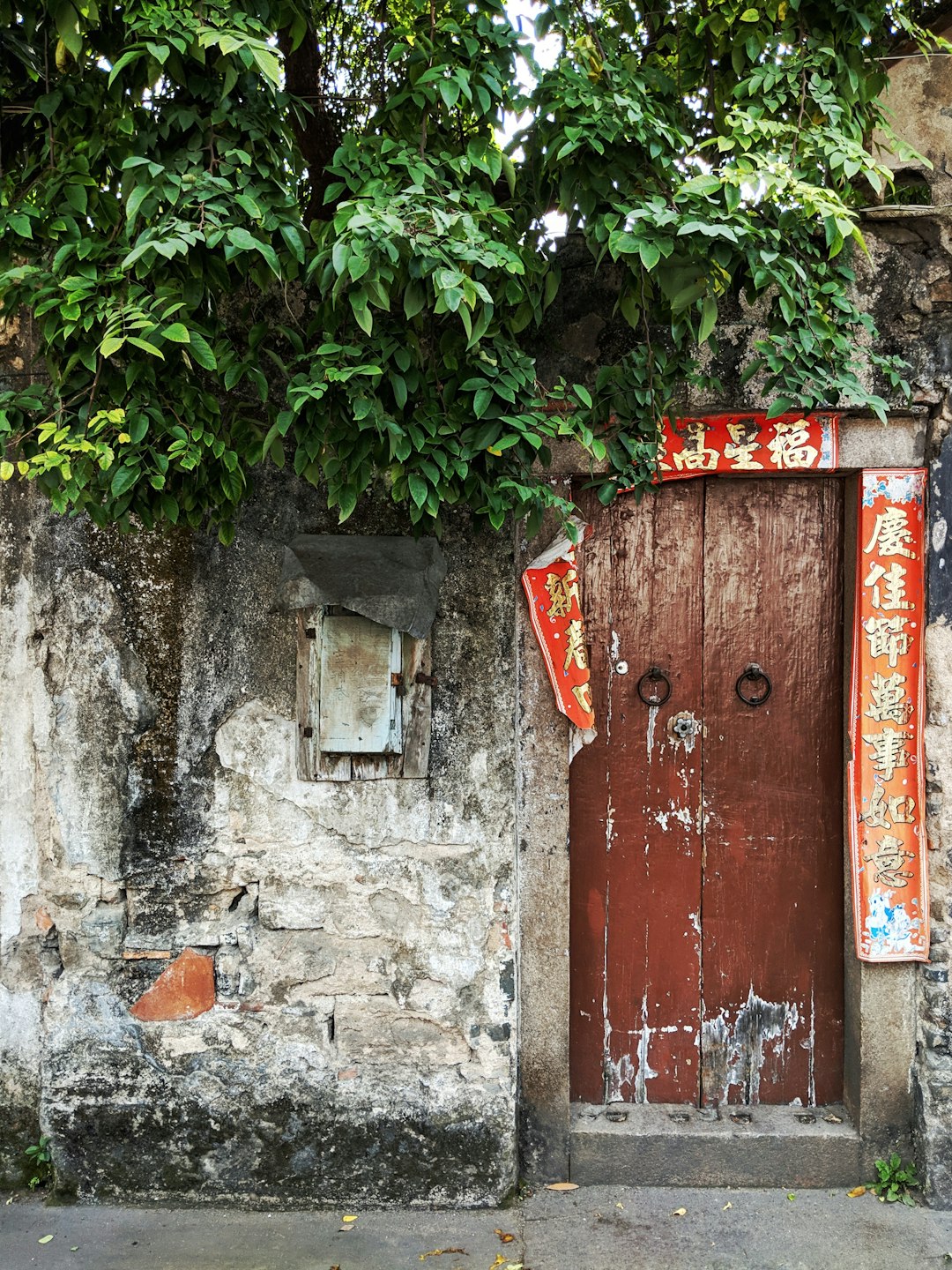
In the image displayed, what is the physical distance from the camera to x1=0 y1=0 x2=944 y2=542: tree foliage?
2236mm

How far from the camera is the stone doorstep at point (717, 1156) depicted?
3059mm

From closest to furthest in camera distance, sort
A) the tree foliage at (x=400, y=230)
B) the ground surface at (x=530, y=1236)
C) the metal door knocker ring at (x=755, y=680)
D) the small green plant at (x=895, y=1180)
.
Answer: the tree foliage at (x=400, y=230) → the ground surface at (x=530, y=1236) → the small green plant at (x=895, y=1180) → the metal door knocker ring at (x=755, y=680)

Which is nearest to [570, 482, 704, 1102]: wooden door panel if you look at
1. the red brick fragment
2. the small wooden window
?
the small wooden window

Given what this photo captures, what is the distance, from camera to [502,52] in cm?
243

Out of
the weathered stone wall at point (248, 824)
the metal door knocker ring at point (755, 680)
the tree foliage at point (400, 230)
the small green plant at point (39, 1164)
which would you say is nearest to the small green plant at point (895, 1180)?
the weathered stone wall at point (248, 824)

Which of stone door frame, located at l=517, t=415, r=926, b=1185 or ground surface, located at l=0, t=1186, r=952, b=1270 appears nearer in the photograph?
ground surface, located at l=0, t=1186, r=952, b=1270

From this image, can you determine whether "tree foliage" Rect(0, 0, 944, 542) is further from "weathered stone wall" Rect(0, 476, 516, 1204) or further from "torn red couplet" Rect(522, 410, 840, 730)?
"weathered stone wall" Rect(0, 476, 516, 1204)

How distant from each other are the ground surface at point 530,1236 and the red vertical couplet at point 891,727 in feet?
2.63

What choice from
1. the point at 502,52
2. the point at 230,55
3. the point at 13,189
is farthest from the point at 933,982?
the point at 13,189

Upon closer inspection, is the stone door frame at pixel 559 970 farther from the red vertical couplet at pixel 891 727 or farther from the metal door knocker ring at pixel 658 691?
the metal door knocker ring at pixel 658 691

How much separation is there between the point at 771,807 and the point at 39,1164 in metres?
2.70

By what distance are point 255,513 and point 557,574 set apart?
996 mm

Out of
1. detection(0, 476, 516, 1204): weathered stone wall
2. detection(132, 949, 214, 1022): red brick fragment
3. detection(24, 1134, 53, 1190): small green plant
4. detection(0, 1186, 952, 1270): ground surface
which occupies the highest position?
detection(0, 476, 516, 1204): weathered stone wall

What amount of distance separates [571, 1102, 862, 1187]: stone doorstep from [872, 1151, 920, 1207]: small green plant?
71mm
